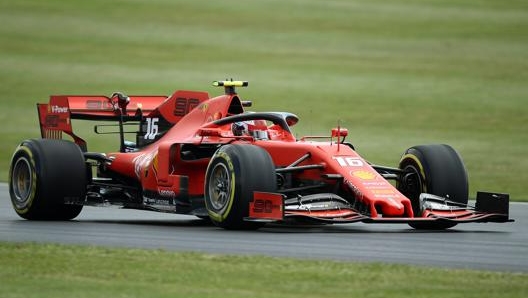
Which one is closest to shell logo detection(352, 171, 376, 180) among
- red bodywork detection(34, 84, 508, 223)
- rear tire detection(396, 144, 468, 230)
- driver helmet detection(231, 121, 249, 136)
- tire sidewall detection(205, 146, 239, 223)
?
red bodywork detection(34, 84, 508, 223)

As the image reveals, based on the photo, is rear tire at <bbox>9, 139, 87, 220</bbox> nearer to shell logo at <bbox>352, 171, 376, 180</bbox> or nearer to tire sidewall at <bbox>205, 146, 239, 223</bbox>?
tire sidewall at <bbox>205, 146, 239, 223</bbox>

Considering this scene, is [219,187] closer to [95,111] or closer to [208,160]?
[208,160]

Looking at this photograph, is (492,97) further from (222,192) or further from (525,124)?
(222,192)

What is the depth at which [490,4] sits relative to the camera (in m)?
49.4

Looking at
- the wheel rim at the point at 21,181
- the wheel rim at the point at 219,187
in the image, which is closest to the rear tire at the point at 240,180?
the wheel rim at the point at 219,187

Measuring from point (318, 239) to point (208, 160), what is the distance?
2868mm

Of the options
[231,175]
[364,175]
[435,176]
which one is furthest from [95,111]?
A: [435,176]

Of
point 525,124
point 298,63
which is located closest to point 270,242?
point 525,124

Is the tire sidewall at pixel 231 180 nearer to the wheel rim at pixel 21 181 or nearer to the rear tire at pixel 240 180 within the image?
the rear tire at pixel 240 180

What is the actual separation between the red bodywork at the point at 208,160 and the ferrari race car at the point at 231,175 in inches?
0.6

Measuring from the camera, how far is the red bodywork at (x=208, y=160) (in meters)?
14.8

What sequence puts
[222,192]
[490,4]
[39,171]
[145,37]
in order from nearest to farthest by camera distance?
1. [222,192]
2. [39,171]
3. [145,37]
4. [490,4]

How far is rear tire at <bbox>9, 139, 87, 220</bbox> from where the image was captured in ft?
55.1

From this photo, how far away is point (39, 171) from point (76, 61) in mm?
25711
